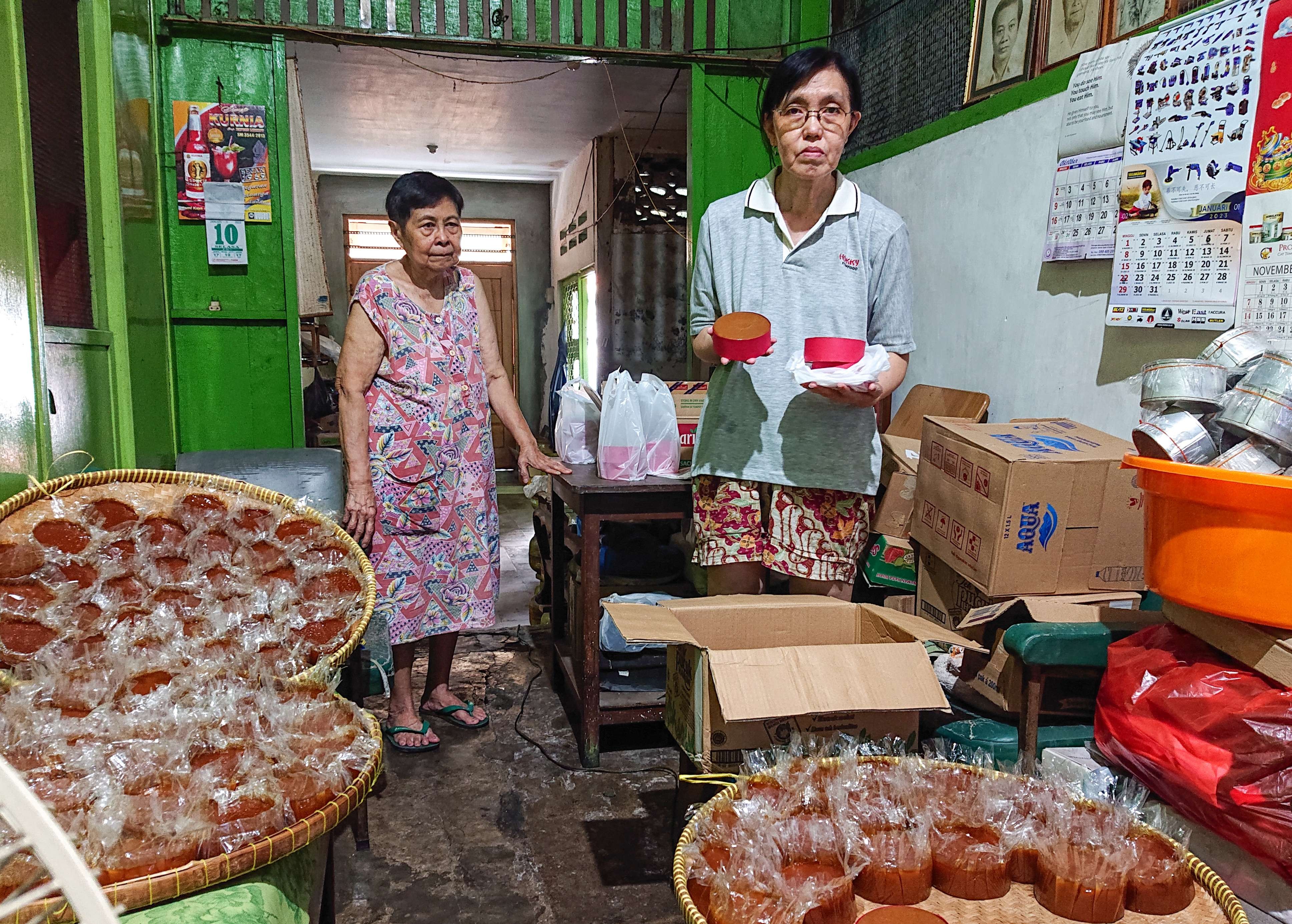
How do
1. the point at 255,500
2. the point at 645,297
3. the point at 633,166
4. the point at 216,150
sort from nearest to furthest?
the point at 255,500
the point at 216,150
the point at 633,166
the point at 645,297

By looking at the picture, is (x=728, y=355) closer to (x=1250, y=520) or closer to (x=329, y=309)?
(x=1250, y=520)

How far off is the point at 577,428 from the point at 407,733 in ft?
3.94

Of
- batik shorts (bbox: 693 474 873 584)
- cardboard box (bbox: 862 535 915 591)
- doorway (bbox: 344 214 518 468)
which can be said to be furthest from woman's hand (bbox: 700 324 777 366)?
doorway (bbox: 344 214 518 468)

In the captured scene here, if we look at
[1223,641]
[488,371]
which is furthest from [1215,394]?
[488,371]

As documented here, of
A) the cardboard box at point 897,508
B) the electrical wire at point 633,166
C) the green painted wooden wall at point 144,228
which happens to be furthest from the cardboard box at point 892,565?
the electrical wire at point 633,166

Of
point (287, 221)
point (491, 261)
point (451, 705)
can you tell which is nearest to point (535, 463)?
point (451, 705)

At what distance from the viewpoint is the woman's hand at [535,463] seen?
9.16ft

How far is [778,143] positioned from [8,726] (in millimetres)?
1918

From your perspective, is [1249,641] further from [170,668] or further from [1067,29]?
[1067,29]

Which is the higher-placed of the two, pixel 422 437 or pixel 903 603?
pixel 422 437

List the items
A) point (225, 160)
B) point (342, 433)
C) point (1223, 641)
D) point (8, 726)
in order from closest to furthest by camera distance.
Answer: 1. point (8, 726)
2. point (1223, 641)
3. point (342, 433)
4. point (225, 160)

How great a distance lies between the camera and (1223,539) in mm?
1292

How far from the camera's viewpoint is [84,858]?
95 centimetres

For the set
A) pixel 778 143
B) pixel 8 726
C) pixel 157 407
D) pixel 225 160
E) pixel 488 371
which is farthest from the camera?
pixel 225 160
